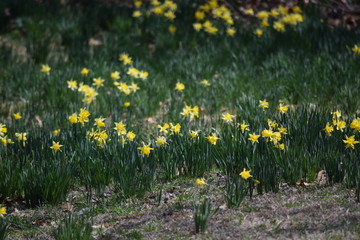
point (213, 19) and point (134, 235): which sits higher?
point (213, 19)

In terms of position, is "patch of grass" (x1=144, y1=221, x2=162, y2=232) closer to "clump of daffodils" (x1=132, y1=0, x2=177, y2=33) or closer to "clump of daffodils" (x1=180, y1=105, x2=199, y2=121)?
"clump of daffodils" (x1=180, y1=105, x2=199, y2=121)

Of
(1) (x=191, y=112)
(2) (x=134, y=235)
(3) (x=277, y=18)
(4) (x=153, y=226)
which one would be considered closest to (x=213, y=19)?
(3) (x=277, y=18)

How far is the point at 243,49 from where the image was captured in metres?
6.95

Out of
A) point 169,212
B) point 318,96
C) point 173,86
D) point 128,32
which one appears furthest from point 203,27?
point 169,212

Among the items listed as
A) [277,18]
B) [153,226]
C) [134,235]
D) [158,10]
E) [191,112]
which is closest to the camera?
[134,235]

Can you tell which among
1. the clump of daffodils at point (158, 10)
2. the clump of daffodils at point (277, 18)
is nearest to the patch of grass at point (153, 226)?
the clump of daffodils at point (277, 18)

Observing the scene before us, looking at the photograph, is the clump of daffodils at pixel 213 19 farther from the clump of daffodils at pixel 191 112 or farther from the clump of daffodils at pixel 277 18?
the clump of daffodils at pixel 191 112

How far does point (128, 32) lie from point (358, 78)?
3172mm

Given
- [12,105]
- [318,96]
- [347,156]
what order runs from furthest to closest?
1. [12,105]
2. [318,96]
3. [347,156]

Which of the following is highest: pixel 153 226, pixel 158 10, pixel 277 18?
pixel 158 10

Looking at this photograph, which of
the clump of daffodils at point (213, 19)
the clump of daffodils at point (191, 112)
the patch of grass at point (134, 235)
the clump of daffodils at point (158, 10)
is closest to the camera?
the patch of grass at point (134, 235)

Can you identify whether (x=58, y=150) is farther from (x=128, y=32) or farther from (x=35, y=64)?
(x=128, y=32)

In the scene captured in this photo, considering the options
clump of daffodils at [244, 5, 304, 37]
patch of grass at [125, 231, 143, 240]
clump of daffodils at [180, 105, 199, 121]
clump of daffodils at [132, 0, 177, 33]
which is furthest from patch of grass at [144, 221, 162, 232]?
clump of daffodils at [132, 0, 177, 33]

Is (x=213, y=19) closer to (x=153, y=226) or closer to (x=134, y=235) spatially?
(x=153, y=226)
